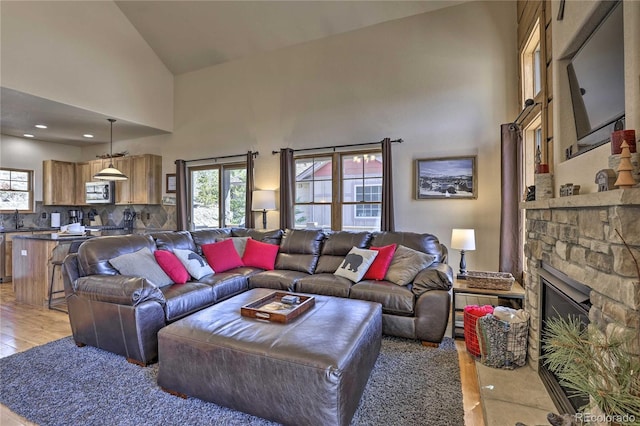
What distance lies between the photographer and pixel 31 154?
632 cm

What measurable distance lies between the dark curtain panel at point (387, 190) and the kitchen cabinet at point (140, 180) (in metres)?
4.58

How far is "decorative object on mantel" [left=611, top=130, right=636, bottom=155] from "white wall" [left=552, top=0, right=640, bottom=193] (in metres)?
0.04

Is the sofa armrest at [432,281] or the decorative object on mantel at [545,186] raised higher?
the decorative object on mantel at [545,186]

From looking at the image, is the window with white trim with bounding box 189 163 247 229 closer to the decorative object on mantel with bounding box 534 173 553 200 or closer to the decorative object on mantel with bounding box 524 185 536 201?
the decorative object on mantel with bounding box 524 185 536 201

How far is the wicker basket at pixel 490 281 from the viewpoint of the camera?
2951mm

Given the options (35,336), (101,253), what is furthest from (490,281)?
(35,336)

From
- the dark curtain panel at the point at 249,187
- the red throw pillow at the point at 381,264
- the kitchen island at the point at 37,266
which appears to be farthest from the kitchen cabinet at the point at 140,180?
the red throw pillow at the point at 381,264

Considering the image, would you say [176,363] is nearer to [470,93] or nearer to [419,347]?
[419,347]

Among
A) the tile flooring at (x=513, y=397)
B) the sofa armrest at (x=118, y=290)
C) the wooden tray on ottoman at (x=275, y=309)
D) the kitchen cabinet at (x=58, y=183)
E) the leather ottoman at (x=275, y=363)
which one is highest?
the kitchen cabinet at (x=58, y=183)

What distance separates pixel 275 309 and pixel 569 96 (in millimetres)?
2507

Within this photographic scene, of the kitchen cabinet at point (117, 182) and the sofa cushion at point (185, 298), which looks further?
the kitchen cabinet at point (117, 182)

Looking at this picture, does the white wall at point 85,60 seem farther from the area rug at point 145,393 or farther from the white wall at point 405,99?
the area rug at point 145,393

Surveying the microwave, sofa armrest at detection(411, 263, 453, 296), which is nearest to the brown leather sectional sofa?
sofa armrest at detection(411, 263, 453, 296)

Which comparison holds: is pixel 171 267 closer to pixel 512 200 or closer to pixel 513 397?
pixel 513 397
